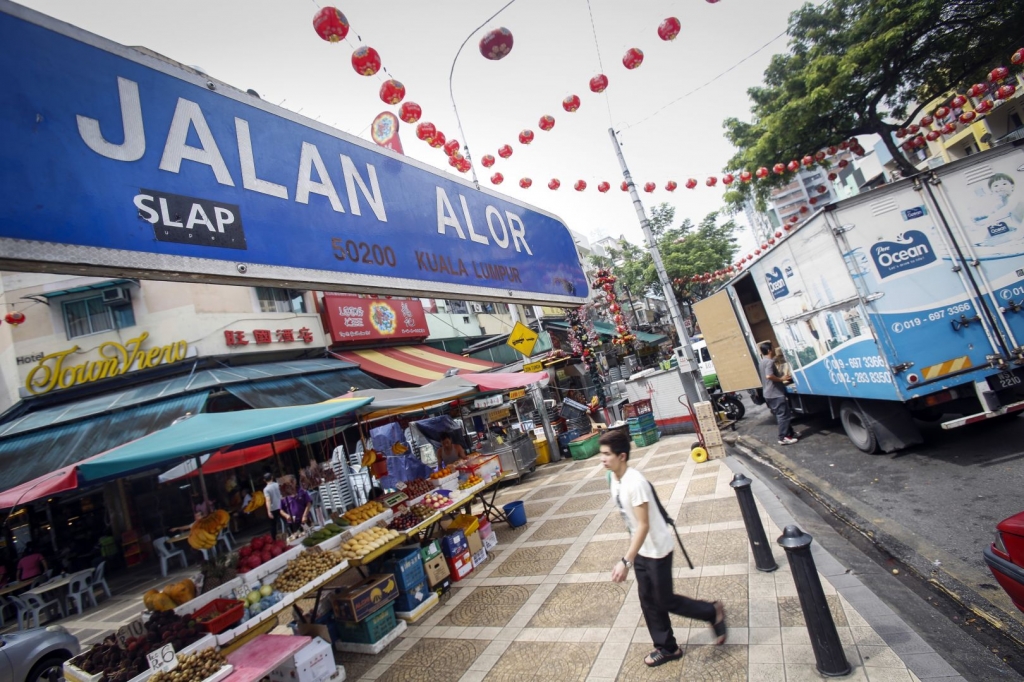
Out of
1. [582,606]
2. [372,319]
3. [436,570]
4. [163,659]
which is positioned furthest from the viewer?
[372,319]

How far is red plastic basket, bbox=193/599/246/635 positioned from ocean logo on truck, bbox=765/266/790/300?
29.9ft

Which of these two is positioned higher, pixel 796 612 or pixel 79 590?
pixel 79 590

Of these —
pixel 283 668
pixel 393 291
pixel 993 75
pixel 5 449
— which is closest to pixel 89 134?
pixel 393 291

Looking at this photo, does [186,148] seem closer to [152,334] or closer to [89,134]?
[89,134]

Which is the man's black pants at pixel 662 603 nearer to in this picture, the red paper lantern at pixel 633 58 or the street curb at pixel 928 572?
the street curb at pixel 928 572

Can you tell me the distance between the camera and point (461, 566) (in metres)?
6.77

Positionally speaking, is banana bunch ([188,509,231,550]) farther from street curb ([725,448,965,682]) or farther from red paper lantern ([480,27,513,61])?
street curb ([725,448,965,682])

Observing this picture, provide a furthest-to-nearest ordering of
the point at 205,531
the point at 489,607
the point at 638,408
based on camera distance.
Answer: the point at 638,408 → the point at 489,607 → the point at 205,531

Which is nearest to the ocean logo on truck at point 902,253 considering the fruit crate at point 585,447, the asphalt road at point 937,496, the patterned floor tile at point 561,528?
the asphalt road at point 937,496

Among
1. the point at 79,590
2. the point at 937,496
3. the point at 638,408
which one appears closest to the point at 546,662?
the point at 937,496

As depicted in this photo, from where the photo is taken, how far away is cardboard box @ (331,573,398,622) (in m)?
5.34

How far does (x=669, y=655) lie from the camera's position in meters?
3.68

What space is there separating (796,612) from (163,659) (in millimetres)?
5100

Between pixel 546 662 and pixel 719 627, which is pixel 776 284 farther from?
pixel 546 662
